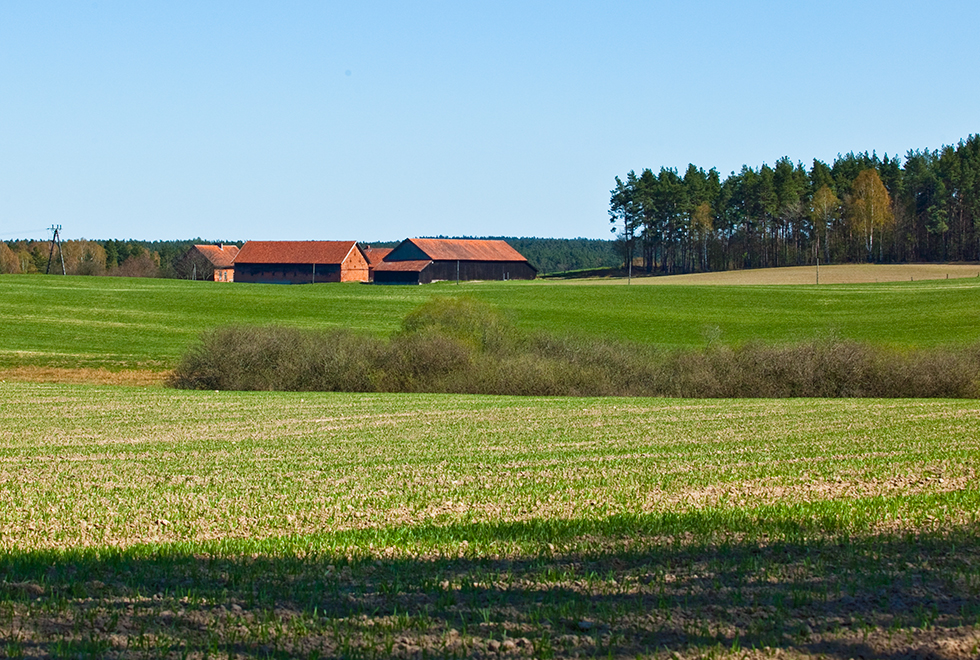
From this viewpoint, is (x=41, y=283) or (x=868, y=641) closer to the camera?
(x=868, y=641)

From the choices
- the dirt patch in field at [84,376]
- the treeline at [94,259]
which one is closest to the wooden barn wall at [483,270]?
the treeline at [94,259]

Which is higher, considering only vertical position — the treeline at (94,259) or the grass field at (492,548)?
the treeline at (94,259)

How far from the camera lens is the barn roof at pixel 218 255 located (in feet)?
500

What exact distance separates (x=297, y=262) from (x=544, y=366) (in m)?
84.8

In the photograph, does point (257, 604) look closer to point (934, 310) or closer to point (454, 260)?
point (934, 310)

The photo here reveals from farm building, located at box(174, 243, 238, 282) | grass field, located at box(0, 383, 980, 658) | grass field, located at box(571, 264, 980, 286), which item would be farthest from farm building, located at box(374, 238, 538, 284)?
grass field, located at box(0, 383, 980, 658)

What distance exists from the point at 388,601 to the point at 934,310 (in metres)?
65.6

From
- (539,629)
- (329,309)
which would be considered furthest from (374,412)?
(329,309)

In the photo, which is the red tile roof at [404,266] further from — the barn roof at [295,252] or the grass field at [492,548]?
the grass field at [492,548]

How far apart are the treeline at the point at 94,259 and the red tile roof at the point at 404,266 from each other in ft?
133

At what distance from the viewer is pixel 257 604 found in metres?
7.51

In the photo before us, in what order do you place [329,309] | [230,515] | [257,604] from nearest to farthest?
[257,604] → [230,515] → [329,309]

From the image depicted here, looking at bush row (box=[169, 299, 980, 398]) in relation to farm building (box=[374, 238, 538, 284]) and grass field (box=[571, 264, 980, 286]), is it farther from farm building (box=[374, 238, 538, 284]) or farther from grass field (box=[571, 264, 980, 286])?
farm building (box=[374, 238, 538, 284])

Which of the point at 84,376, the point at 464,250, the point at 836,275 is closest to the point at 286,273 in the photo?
the point at 464,250
